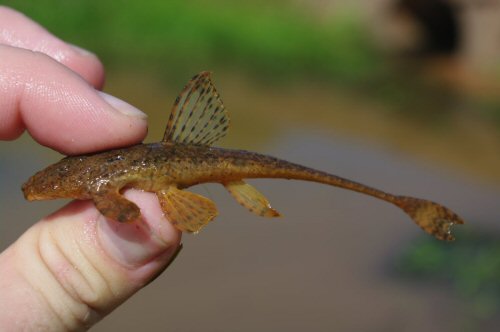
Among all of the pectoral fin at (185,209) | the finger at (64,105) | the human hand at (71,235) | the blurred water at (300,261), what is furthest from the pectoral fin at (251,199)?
the blurred water at (300,261)

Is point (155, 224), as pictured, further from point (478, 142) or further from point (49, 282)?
point (478, 142)

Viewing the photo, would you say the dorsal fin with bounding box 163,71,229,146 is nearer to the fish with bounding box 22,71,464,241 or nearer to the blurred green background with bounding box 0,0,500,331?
the fish with bounding box 22,71,464,241

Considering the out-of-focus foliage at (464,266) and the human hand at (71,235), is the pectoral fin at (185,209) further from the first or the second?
the out-of-focus foliage at (464,266)

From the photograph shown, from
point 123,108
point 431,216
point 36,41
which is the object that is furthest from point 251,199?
point 36,41

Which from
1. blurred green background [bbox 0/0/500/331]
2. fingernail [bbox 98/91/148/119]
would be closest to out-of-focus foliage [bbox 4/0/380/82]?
blurred green background [bbox 0/0/500/331]

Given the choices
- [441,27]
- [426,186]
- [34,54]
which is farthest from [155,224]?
[441,27]

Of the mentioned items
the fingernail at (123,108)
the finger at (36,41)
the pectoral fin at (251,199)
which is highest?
the finger at (36,41)
